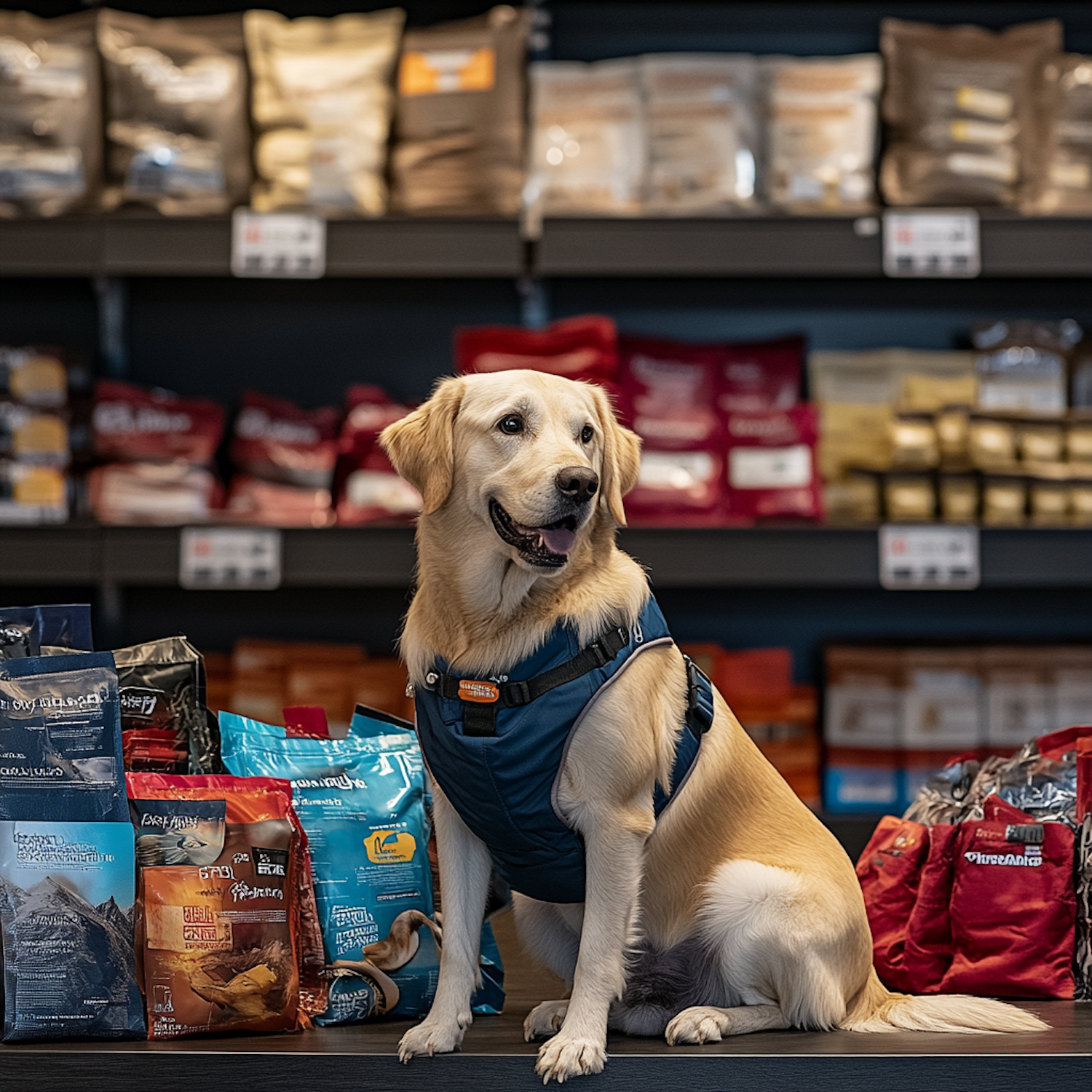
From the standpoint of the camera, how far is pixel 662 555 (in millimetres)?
2387

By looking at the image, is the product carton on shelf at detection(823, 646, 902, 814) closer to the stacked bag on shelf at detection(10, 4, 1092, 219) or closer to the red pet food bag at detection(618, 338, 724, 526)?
the red pet food bag at detection(618, 338, 724, 526)

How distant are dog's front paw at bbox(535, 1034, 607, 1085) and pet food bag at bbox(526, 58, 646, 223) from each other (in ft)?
5.73

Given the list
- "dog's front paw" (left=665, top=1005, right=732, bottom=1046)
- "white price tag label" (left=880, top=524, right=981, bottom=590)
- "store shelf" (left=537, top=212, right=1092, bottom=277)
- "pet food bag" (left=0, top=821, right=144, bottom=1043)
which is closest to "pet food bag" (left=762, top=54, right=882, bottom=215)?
"store shelf" (left=537, top=212, right=1092, bottom=277)

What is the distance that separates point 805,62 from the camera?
104 inches

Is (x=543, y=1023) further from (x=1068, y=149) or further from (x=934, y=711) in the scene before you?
(x=1068, y=149)

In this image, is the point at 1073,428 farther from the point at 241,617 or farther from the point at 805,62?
the point at 241,617

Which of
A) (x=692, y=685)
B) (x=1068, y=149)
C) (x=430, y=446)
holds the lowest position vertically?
(x=692, y=685)

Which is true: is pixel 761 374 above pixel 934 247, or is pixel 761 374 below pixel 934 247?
below

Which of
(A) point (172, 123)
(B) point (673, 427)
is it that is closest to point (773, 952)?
(B) point (673, 427)

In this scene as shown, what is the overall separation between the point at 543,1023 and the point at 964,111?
208 centimetres

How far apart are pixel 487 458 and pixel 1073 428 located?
1586mm

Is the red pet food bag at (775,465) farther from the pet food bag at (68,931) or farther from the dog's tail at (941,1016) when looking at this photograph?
the pet food bag at (68,931)

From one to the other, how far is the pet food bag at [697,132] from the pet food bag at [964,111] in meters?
0.32

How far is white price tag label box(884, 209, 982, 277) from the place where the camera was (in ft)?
7.93
